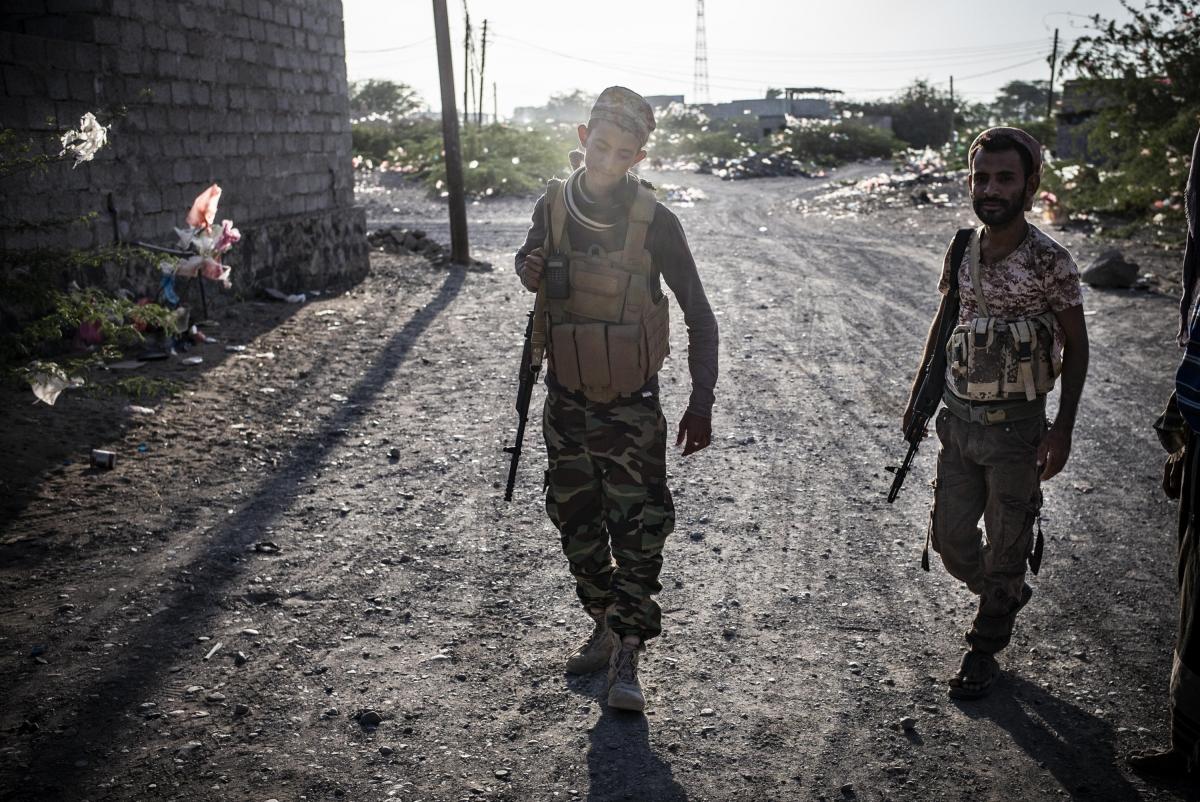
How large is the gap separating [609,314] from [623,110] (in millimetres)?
600

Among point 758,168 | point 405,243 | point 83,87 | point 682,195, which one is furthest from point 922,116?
point 83,87

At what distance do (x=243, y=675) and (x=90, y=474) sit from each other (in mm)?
2302

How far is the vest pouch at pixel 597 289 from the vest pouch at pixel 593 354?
5 cm

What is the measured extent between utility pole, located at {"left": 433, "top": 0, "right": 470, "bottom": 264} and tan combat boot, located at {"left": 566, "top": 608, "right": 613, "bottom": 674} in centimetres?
957

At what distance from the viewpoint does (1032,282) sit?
110 inches

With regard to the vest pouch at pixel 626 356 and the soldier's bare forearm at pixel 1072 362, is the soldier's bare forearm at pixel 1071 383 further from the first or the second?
the vest pouch at pixel 626 356

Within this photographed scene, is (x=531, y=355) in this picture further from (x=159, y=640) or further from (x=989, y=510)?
(x=159, y=640)

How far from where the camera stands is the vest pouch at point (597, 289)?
9.35 ft

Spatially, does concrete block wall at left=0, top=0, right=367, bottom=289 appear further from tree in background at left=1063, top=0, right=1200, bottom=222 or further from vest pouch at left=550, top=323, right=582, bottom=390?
tree in background at left=1063, top=0, right=1200, bottom=222

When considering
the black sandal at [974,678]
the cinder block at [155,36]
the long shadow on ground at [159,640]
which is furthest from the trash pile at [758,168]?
the black sandal at [974,678]

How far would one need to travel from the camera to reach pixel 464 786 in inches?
101

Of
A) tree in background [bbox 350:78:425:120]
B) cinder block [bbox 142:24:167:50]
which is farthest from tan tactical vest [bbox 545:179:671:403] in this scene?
tree in background [bbox 350:78:425:120]

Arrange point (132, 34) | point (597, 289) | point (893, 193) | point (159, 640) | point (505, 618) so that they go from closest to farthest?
1. point (597, 289)
2. point (159, 640)
3. point (505, 618)
4. point (132, 34)
5. point (893, 193)

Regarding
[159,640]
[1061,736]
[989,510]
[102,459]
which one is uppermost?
[989,510]
